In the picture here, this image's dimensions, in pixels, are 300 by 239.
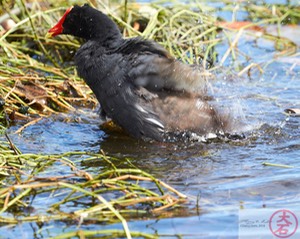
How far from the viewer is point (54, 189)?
356cm

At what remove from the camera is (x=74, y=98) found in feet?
19.1

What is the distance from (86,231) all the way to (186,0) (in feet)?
16.8

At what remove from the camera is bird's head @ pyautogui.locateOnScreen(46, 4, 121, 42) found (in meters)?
5.27

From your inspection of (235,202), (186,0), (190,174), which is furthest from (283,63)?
(235,202)

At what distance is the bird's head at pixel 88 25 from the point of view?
207 inches

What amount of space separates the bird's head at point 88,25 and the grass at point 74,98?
0.42 metres

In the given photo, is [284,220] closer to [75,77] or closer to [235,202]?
[235,202]

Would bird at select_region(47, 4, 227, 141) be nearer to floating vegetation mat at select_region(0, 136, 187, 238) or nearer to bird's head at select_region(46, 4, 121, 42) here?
bird's head at select_region(46, 4, 121, 42)

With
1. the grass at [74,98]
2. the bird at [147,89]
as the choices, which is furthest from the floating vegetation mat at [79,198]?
the bird at [147,89]

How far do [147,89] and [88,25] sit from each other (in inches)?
31.0

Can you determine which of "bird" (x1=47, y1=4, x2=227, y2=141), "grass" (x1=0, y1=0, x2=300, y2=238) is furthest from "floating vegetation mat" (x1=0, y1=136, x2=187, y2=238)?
"bird" (x1=47, y1=4, x2=227, y2=141)

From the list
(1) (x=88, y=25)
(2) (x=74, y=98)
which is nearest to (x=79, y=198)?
(1) (x=88, y=25)

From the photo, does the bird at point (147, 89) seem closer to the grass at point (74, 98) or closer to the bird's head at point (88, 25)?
the bird's head at point (88, 25)

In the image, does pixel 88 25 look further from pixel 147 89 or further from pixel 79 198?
pixel 79 198
